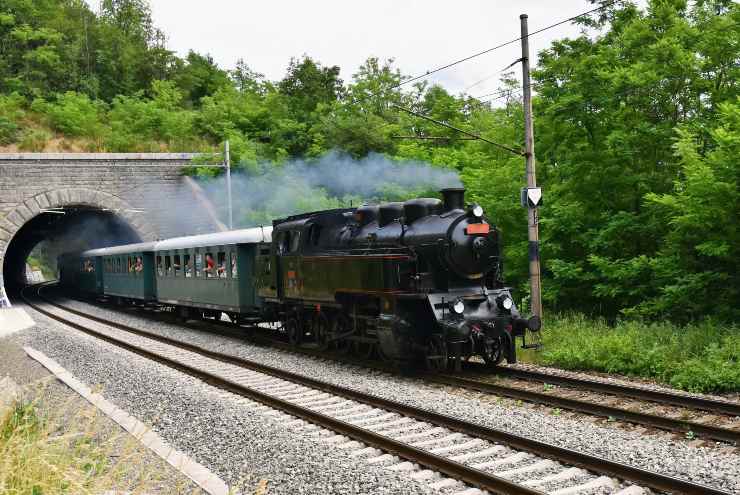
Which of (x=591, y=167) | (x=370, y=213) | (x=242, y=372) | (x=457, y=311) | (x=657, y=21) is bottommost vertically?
(x=242, y=372)

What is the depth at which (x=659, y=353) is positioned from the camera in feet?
34.6

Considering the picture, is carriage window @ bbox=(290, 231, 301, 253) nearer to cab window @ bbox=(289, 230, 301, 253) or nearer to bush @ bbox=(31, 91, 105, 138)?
cab window @ bbox=(289, 230, 301, 253)

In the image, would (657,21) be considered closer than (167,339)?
Yes

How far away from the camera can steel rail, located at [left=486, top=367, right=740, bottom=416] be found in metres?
7.93

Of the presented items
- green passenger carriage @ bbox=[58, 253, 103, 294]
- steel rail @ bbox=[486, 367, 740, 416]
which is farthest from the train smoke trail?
green passenger carriage @ bbox=[58, 253, 103, 294]

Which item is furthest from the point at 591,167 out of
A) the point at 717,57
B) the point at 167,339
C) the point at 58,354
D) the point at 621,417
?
the point at 58,354

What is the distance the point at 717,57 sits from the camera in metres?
13.7

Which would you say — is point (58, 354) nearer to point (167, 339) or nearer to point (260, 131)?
point (167, 339)

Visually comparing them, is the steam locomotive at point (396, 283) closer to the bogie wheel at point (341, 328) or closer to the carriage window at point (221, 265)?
the bogie wheel at point (341, 328)

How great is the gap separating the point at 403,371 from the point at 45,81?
53611 millimetres

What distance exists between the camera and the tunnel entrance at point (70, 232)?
40594 mm

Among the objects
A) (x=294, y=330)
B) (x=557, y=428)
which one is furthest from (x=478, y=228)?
(x=294, y=330)

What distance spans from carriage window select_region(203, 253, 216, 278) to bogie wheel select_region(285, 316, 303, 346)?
4.50 m

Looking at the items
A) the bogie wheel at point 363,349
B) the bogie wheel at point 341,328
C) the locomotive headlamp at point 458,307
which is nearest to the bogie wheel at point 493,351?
the locomotive headlamp at point 458,307
